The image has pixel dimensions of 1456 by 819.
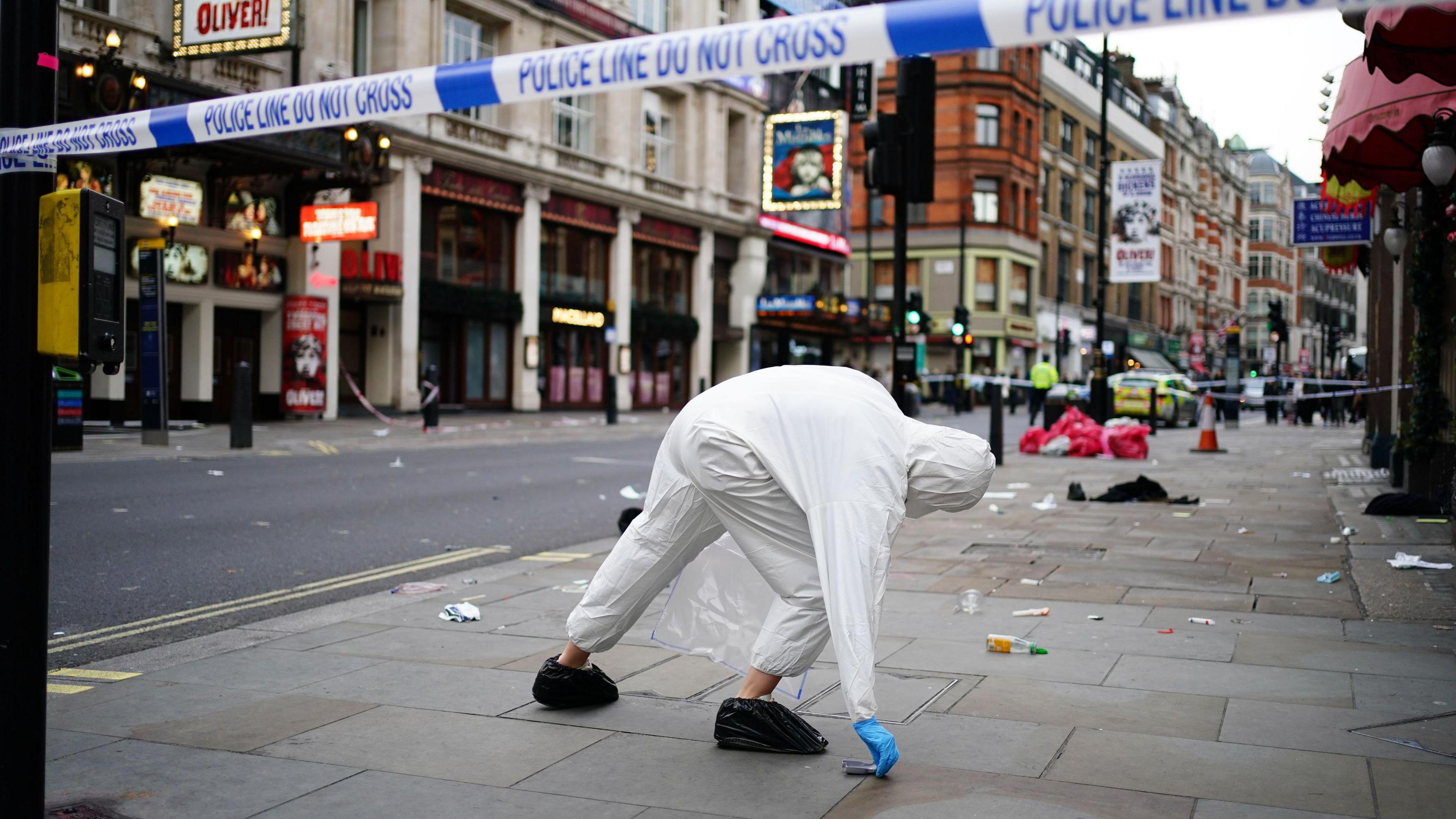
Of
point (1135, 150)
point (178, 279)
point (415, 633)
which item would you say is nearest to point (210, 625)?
point (415, 633)

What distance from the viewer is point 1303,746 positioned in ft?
13.4

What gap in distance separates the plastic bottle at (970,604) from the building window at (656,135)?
34.8m

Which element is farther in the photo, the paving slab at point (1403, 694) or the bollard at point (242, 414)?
the bollard at point (242, 414)

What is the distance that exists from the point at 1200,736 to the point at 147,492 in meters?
10.6

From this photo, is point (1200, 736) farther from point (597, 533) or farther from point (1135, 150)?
point (1135, 150)

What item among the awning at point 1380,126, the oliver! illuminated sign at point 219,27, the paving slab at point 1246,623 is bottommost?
the paving slab at point 1246,623

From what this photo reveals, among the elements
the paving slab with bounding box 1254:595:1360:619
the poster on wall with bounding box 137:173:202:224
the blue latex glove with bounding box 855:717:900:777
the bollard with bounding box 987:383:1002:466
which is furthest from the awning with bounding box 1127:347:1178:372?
the blue latex glove with bounding box 855:717:900:777

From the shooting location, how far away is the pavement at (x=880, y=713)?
142 inches

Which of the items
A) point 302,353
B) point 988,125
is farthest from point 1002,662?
point 988,125

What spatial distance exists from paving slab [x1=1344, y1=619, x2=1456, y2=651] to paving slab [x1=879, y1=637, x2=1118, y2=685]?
1373 mm

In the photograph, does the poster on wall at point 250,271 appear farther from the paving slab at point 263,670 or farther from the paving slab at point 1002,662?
the paving slab at point 1002,662

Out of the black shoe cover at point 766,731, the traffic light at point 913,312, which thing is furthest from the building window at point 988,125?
the black shoe cover at point 766,731

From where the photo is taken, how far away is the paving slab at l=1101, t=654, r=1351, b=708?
4.79 metres

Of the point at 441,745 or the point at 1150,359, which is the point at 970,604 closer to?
the point at 441,745
